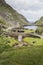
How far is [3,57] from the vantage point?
52.7 metres

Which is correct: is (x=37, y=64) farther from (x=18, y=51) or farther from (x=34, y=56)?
(x=18, y=51)

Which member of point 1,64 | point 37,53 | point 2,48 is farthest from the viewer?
point 2,48

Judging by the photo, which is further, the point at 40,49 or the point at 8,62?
the point at 40,49

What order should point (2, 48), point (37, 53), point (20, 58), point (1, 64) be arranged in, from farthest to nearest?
point (2, 48) → point (37, 53) → point (20, 58) → point (1, 64)

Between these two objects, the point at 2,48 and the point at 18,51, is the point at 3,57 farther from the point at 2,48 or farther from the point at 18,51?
the point at 2,48

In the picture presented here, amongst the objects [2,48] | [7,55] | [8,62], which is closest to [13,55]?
[7,55]

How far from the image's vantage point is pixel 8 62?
159 ft

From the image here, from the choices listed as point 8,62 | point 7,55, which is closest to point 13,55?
point 7,55

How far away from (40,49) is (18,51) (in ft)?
18.4

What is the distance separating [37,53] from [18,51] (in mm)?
4618

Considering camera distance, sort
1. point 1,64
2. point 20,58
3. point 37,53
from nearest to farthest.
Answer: point 1,64, point 20,58, point 37,53

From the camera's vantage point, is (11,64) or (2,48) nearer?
(11,64)

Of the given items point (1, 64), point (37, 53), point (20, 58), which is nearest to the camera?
point (1, 64)

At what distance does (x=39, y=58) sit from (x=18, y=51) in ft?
19.8
